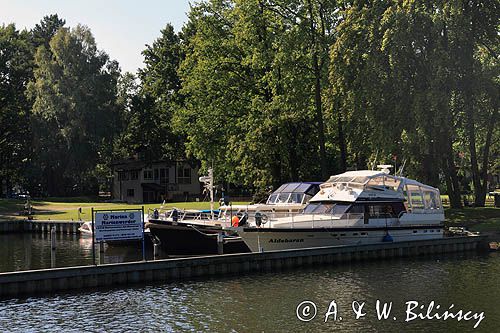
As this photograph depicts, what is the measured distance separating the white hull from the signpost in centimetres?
684

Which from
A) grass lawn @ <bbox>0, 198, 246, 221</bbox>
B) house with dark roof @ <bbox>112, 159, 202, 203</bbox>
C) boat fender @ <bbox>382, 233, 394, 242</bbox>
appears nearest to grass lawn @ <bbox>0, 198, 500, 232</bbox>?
grass lawn @ <bbox>0, 198, 246, 221</bbox>

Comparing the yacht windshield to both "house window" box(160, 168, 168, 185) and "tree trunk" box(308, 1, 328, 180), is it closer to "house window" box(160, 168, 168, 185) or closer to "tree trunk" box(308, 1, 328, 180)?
"tree trunk" box(308, 1, 328, 180)

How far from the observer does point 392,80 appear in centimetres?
4378

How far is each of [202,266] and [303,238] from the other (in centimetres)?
679

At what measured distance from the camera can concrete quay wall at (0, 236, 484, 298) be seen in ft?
84.5

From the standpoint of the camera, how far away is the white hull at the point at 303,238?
111 feet

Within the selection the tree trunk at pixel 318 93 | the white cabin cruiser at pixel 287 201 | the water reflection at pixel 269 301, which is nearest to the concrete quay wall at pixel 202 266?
the water reflection at pixel 269 301

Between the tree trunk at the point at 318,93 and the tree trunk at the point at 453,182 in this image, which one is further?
the tree trunk at the point at 318,93

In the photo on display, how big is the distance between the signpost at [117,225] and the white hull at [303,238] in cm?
684

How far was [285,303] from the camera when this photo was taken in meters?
24.3

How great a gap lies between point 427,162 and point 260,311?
27.1 m

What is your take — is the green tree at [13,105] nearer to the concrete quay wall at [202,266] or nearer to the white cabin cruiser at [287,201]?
the white cabin cruiser at [287,201]

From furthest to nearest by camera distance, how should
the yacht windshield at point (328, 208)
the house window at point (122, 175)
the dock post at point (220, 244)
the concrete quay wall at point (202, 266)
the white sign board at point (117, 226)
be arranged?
1. the house window at point (122, 175)
2. the yacht windshield at point (328, 208)
3. the dock post at point (220, 244)
4. the white sign board at point (117, 226)
5. the concrete quay wall at point (202, 266)

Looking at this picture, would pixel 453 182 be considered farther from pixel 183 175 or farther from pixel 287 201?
pixel 183 175
